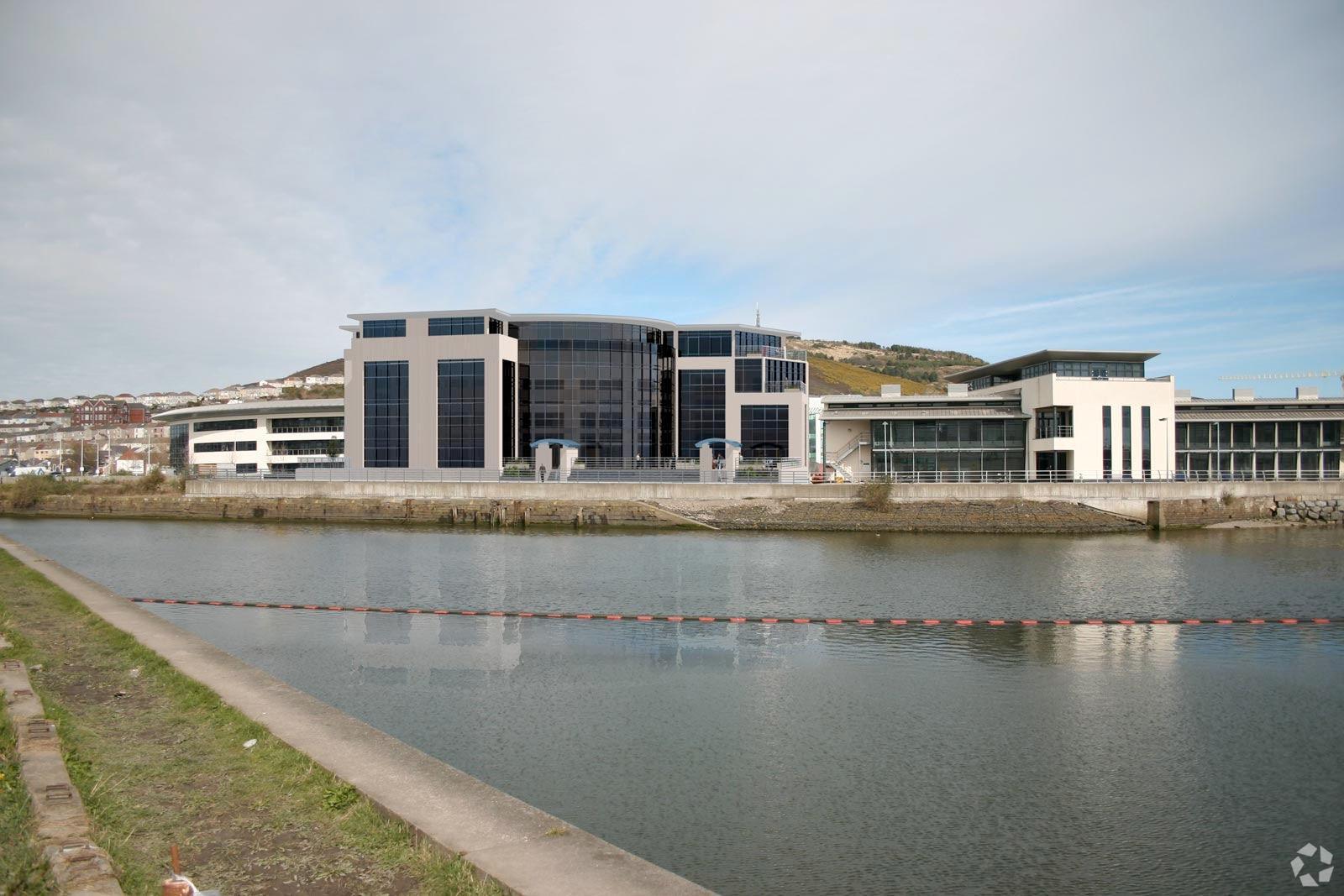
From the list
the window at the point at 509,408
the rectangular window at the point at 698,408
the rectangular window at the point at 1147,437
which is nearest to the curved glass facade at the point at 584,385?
the window at the point at 509,408

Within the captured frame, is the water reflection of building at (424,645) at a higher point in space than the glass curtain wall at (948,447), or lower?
lower

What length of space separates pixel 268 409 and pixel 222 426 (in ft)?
24.2

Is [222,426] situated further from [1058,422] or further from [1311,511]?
[1311,511]

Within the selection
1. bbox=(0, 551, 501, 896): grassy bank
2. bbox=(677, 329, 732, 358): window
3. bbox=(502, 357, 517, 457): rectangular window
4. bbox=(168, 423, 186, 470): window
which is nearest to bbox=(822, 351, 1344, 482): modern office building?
bbox=(677, 329, 732, 358): window

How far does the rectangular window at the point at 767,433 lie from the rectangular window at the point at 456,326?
22.2 meters

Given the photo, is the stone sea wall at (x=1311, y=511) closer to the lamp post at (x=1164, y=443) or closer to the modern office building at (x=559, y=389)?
the lamp post at (x=1164, y=443)

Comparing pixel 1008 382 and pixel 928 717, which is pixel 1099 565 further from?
pixel 1008 382

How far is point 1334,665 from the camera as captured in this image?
1962 cm

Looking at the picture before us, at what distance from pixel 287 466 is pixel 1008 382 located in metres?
67.8

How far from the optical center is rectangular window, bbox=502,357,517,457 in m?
68.6

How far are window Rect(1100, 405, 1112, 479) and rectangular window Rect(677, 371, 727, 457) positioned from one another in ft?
91.7

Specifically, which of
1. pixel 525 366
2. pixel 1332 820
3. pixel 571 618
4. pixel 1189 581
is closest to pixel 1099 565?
pixel 1189 581

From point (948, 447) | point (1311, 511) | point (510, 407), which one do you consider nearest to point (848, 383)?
point (948, 447)

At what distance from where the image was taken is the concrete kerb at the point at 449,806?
7.60 m
